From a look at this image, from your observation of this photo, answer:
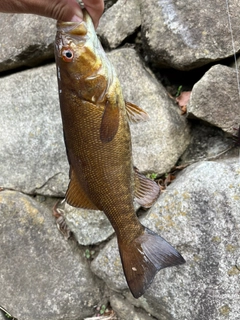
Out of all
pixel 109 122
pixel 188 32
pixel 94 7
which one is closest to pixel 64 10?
pixel 94 7

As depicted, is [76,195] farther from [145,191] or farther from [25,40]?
[25,40]

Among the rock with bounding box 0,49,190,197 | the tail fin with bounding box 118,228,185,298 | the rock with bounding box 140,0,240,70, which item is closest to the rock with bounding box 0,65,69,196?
the rock with bounding box 0,49,190,197

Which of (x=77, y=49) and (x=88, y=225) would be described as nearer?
(x=77, y=49)

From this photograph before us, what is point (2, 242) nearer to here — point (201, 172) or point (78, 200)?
point (78, 200)

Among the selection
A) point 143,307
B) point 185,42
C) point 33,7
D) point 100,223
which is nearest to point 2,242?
point 100,223

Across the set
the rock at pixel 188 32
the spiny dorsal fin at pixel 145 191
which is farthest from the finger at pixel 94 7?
the rock at pixel 188 32

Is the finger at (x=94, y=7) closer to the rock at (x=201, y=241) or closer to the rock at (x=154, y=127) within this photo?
the rock at (x=154, y=127)
